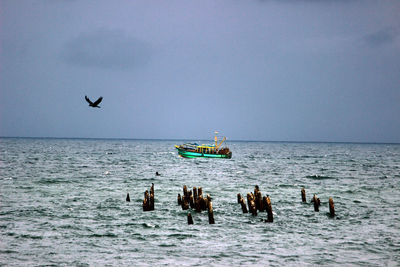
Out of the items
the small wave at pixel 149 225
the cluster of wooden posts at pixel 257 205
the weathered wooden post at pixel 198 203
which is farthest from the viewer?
the weathered wooden post at pixel 198 203

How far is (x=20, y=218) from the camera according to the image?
22.7m

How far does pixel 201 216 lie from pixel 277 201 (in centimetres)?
939

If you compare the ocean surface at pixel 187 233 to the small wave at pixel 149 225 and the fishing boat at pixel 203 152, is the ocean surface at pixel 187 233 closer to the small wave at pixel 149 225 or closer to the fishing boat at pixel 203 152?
the small wave at pixel 149 225

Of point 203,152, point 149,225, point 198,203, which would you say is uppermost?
point 203,152

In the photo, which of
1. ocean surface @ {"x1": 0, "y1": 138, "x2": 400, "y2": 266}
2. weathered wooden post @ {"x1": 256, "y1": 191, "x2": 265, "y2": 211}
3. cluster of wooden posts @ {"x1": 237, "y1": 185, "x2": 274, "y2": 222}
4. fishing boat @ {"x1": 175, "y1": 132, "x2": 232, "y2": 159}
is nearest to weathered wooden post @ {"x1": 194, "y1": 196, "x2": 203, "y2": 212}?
ocean surface @ {"x1": 0, "y1": 138, "x2": 400, "y2": 266}

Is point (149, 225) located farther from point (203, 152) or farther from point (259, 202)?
point (203, 152)

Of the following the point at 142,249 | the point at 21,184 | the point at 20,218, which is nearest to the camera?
the point at 142,249

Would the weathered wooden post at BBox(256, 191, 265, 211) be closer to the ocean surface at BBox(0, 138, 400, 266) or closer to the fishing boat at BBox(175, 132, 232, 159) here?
the ocean surface at BBox(0, 138, 400, 266)

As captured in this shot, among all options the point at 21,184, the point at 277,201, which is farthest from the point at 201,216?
the point at 21,184

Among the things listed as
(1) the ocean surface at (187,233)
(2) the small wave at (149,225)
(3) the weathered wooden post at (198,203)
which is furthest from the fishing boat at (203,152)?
(2) the small wave at (149,225)

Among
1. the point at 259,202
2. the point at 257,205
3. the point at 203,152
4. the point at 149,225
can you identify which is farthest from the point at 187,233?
the point at 203,152

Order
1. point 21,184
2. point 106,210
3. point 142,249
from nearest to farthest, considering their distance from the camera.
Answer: point 142,249 < point 106,210 < point 21,184

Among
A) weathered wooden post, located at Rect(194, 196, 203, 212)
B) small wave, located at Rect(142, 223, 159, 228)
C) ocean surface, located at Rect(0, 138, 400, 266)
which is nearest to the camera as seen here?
ocean surface, located at Rect(0, 138, 400, 266)

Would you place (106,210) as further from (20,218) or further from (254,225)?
(254,225)
